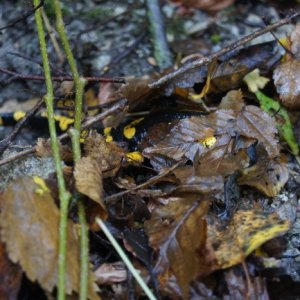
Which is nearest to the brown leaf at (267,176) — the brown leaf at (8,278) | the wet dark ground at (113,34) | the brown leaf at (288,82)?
the brown leaf at (288,82)

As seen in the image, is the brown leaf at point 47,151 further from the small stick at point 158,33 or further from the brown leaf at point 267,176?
the small stick at point 158,33

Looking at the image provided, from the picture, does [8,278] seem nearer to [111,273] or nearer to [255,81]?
[111,273]

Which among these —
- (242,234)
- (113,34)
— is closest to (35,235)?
(242,234)

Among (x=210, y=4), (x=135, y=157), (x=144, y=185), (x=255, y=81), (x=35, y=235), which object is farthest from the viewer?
(x=210, y=4)

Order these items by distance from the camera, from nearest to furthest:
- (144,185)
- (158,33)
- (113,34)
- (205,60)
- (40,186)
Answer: (40,186)
(144,185)
(205,60)
(158,33)
(113,34)

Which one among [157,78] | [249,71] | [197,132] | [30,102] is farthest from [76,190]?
[30,102]

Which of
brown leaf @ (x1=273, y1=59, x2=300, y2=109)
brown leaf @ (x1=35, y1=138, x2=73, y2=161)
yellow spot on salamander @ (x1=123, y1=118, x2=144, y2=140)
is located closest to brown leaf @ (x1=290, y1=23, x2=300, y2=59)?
brown leaf @ (x1=273, y1=59, x2=300, y2=109)

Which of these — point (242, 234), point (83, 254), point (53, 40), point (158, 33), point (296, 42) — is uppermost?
point (53, 40)
